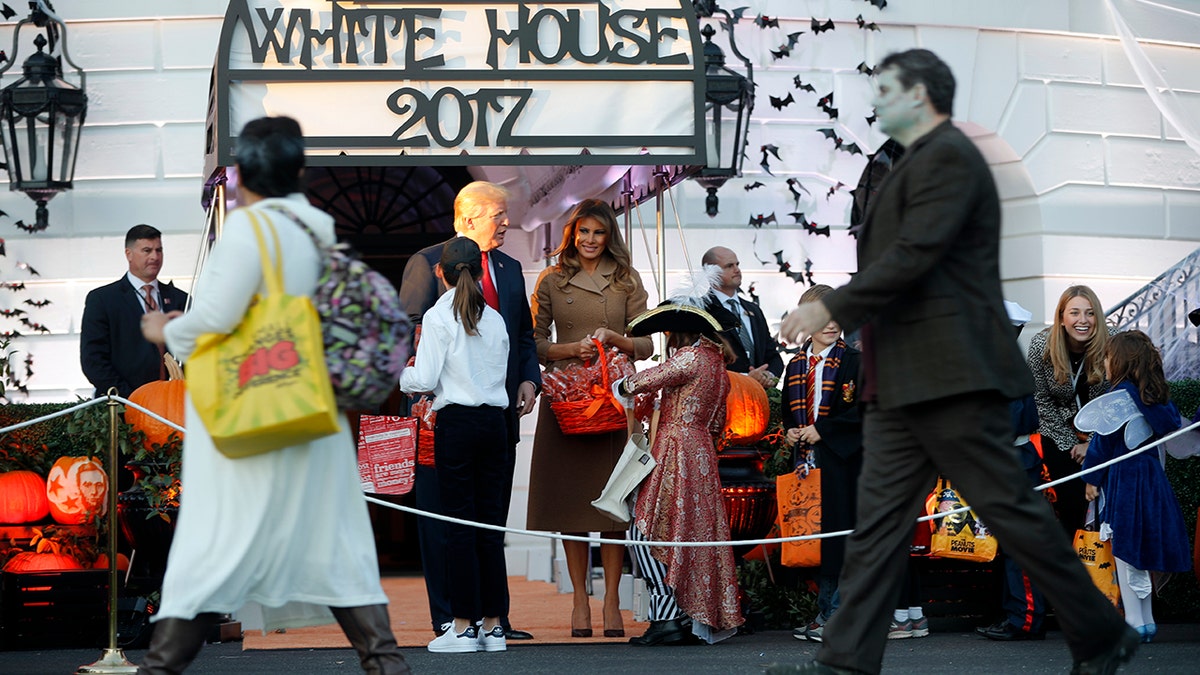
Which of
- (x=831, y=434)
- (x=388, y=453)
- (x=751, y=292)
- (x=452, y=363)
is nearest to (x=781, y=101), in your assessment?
(x=751, y=292)

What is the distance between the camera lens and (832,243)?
1276cm

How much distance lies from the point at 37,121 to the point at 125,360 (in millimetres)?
3457

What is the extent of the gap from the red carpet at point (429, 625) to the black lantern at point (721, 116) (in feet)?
8.77

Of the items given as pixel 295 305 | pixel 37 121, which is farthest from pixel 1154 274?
pixel 295 305

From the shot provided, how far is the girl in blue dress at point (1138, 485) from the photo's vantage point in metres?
7.97

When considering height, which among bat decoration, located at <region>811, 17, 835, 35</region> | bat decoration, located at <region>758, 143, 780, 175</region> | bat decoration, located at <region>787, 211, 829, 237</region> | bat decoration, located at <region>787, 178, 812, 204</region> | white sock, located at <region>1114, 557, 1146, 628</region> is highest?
bat decoration, located at <region>811, 17, 835, 35</region>

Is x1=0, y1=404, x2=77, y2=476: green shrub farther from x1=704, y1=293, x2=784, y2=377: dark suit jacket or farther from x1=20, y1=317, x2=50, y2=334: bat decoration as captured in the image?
x1=704, y1=293, x2=784, y2=377: dark suit jacket

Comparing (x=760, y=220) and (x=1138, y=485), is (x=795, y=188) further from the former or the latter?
(x=1138, y=485)

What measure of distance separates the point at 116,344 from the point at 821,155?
6.11 meters

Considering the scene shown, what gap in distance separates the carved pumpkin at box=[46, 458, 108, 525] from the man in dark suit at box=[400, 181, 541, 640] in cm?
167

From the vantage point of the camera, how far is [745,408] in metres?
8.45

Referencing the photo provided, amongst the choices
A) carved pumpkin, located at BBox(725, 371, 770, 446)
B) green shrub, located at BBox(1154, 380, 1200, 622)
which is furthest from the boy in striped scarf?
green shrub, located at BBox(1154, 380, 1200, 622)

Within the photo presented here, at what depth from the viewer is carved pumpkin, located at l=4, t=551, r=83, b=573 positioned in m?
8.17

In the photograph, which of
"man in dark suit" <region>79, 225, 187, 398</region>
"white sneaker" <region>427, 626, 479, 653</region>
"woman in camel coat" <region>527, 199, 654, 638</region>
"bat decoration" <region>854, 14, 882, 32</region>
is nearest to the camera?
"white sneaker" <region>427, 626, 479, 653</region>
